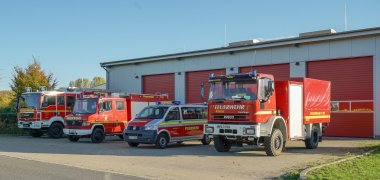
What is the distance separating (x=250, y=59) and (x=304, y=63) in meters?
3.55

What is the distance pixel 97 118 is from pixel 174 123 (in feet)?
14.9

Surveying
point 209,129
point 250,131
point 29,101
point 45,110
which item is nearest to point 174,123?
point 209,129

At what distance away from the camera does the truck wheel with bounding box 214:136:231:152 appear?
16.4 metres

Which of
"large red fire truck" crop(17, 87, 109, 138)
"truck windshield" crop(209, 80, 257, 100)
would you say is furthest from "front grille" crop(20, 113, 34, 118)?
"truck windshield" crop(209, 80, 257, 100)

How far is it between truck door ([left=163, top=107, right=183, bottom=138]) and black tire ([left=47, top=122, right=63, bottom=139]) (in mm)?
9502

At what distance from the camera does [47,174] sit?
1102 centimetres

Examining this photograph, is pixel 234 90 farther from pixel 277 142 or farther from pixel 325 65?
pixel 325 65

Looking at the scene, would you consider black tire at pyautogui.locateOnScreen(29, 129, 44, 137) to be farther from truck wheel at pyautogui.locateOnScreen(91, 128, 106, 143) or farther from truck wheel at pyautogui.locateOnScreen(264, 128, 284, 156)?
truck wheel at pyautogui.locateOnScreen(264, 128, 284, 156)

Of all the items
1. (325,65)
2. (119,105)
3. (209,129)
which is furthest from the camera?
(325,65)

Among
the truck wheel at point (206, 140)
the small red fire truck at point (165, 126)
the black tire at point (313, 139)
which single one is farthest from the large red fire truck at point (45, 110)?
the black tire at point (313, 139)

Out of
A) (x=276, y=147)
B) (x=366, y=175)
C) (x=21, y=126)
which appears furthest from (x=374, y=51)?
(x=21, y=126)

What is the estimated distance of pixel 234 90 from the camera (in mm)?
15531

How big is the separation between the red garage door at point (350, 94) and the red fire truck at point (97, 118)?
1043 cm

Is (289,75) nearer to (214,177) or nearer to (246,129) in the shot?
(246,129)
